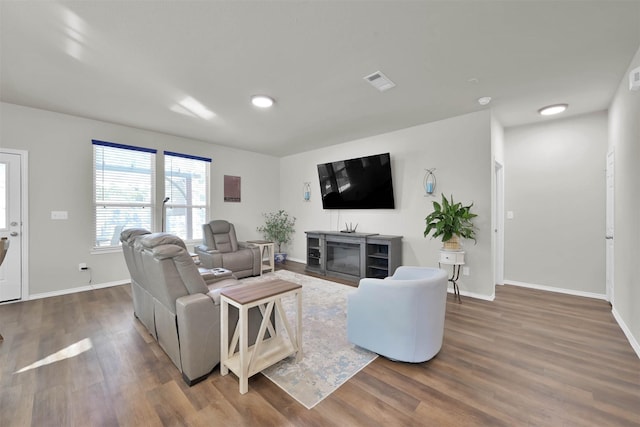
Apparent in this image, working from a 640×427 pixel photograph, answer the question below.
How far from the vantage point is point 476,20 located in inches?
75.5

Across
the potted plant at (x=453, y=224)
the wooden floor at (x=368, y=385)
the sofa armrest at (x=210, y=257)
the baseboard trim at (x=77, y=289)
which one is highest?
the potted plant at (x=453, y=224)

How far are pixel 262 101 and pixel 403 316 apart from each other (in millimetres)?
2828

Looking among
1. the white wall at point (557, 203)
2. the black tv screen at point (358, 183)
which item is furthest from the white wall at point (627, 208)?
the black tv screen at point (358, 183)

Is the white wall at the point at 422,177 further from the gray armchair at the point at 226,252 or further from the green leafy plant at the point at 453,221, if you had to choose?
the gray armchair at the point at 226,252

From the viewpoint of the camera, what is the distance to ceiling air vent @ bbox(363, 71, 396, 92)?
269 cm

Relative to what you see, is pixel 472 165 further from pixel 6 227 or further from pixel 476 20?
pixel 6 227

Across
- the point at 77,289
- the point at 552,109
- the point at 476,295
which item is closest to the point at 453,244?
the point at 476,295

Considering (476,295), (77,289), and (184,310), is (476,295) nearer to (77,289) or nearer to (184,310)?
(184,310)

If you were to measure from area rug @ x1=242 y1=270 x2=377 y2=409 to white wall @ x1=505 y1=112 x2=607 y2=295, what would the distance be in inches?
126

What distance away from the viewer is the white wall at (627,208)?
233 cm

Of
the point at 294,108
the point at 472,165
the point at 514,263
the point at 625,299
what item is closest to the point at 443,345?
the point at 625,299

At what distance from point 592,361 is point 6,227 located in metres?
6.50

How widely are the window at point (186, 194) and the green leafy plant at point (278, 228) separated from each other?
56.8 inches

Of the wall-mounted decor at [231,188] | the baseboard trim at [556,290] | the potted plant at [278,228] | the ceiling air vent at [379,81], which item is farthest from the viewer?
the potted plant at [278,228]
